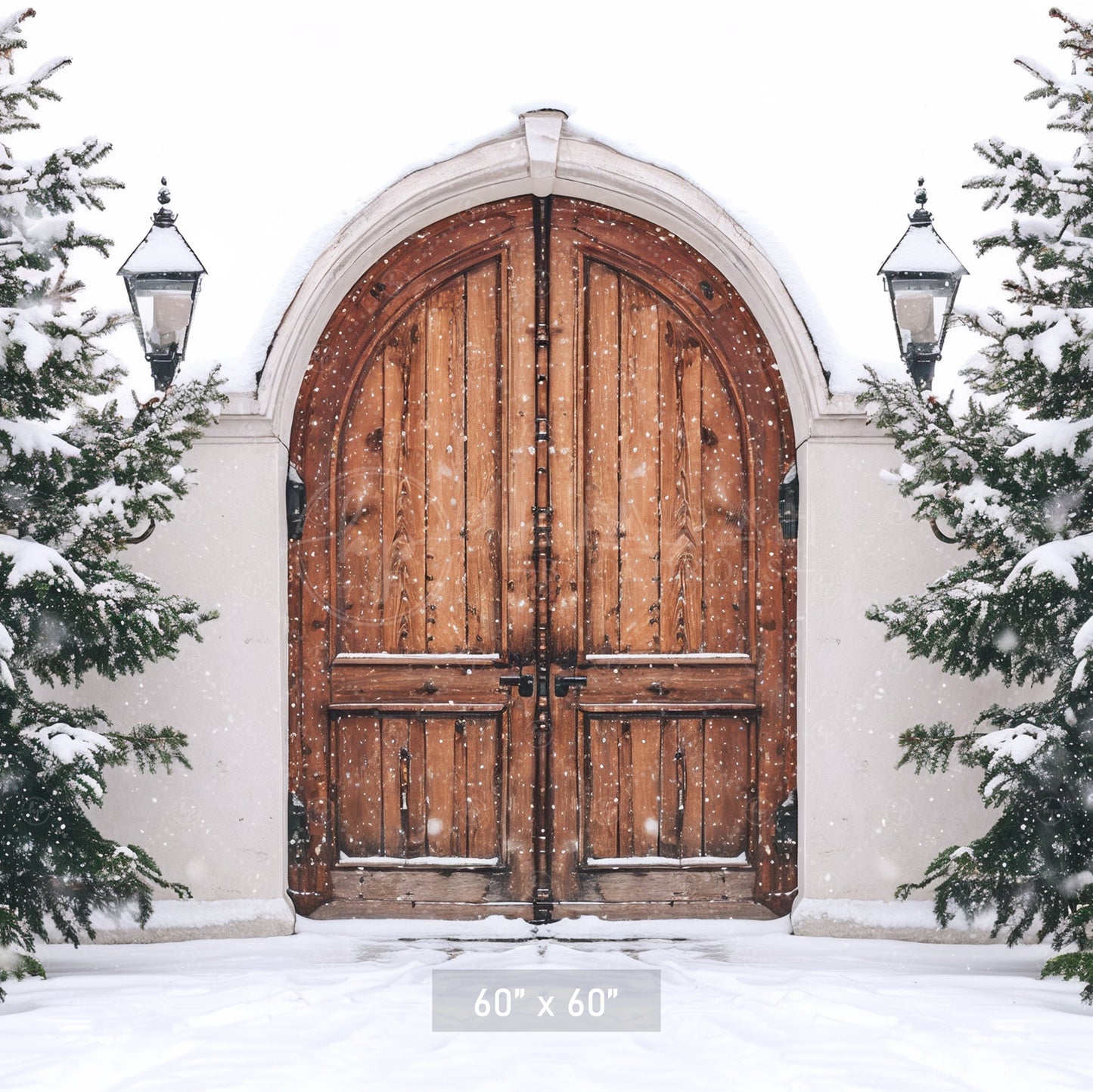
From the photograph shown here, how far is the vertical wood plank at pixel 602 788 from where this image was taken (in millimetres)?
4410

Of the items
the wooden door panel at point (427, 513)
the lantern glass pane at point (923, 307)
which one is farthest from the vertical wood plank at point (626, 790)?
the lantern glass pane at point (923, 307)

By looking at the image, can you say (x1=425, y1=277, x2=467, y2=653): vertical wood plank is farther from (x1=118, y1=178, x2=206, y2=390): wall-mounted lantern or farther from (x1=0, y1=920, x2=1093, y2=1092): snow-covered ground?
(x1=0, y1=920, x2=1093, y2=1092): snow-covered ground

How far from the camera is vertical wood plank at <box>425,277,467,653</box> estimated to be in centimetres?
443

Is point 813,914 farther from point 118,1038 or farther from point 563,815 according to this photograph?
point 118,1038

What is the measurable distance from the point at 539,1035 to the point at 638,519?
2116 mm

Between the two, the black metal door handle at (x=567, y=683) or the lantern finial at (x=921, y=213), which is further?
the black metal door handle at (x=567, y=683)

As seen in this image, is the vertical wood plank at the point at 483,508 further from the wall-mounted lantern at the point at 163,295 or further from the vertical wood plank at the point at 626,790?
the wall-mounted lantern at the point at 163,295

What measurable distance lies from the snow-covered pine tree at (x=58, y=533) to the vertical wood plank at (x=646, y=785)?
6.20ft

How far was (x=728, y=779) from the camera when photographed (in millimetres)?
4418

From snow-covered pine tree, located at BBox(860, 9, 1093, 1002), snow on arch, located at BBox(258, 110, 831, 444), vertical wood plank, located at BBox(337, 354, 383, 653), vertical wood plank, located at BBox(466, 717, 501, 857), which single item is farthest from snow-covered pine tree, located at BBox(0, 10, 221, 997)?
snow-covered pine tree, located at BBox(860, 9, 1093, 1002)

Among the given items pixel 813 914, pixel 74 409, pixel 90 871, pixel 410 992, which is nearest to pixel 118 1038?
pixel 90 871

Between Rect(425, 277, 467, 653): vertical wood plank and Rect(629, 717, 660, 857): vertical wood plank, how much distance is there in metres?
0.86

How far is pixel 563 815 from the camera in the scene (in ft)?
14.5

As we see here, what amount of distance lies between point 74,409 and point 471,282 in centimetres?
170
